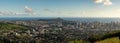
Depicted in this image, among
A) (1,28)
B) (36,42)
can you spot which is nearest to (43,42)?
(36,42)

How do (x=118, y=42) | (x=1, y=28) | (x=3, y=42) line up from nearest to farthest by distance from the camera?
1. (x=118, y=42)
2. (x=3, y=42)
3. (x=1, y=28)

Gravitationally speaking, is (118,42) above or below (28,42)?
above

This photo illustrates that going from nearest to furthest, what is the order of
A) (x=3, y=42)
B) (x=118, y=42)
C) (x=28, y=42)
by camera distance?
(x=118, y=42), (x=3, y=42), (x=28, y=42)

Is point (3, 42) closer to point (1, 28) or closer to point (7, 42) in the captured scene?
point (7, 42)

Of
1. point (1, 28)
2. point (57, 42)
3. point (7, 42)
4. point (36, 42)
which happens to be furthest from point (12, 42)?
point (1, 28)

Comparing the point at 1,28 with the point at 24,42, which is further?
the point at 1,28

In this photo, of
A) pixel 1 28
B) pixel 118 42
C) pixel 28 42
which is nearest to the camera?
pixel 118 42

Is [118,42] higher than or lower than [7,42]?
higher

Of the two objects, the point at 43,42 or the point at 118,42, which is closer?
the point at 118,42

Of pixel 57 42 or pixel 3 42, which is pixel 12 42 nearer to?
pixel 3 42
